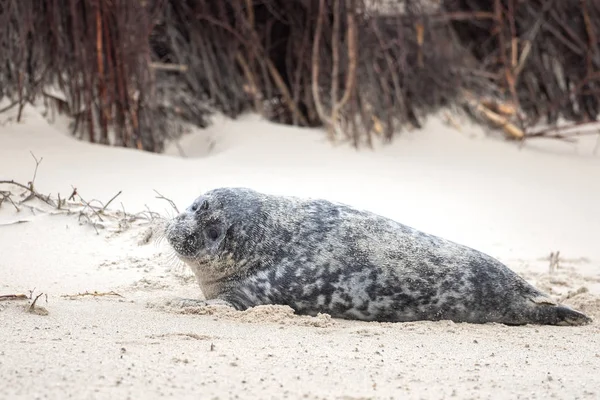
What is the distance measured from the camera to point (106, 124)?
288 inches

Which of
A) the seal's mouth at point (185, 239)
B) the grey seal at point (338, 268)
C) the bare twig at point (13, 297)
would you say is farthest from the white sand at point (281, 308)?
the seal's mouth at point (185, 239)

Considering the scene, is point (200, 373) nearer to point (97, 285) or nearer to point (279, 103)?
point (97, 285)

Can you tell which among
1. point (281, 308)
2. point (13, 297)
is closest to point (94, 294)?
point (13, 297)

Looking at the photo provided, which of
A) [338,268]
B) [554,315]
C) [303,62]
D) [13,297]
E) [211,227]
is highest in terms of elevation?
[303,62]

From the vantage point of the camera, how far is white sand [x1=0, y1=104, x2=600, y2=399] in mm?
3004

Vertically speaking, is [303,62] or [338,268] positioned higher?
[303,62]

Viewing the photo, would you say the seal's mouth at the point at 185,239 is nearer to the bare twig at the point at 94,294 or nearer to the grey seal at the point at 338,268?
the grey seal at the point at 338,268

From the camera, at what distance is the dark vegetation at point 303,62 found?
23.8 ft

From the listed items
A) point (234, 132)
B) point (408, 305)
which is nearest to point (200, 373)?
point (408, 305)

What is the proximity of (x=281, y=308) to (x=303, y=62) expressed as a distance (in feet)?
16.0

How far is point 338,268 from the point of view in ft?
14.2

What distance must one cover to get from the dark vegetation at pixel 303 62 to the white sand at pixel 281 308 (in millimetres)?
306

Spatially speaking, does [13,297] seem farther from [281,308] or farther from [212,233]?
[281,308]

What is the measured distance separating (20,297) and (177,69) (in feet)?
15.6
